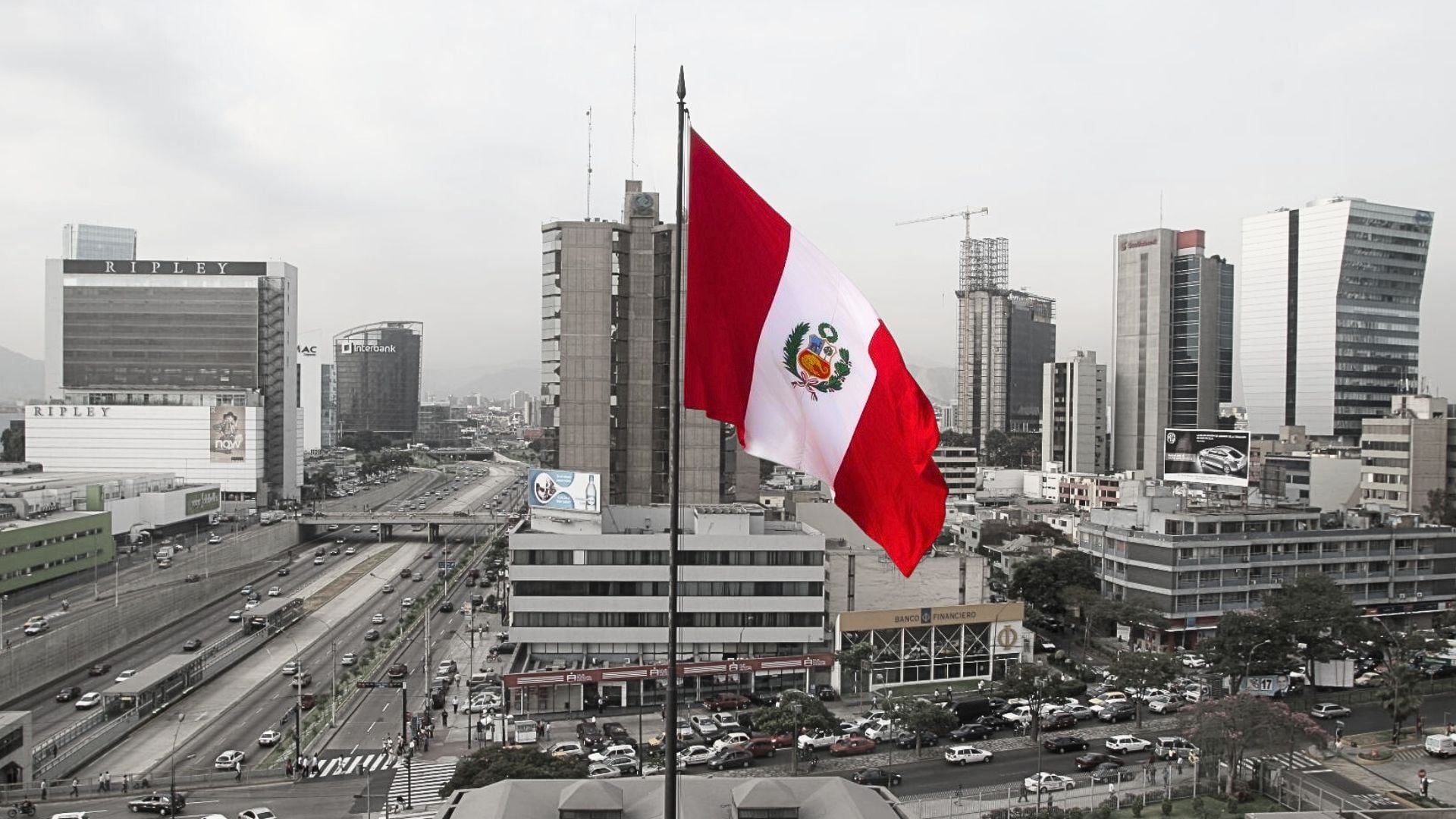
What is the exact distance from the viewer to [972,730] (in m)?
31.5

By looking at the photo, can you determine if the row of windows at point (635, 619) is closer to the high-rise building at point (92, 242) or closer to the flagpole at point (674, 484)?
the flagpole at point (674, 484)

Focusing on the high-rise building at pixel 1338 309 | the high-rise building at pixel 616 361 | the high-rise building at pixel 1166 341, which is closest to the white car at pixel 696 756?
the high-rise building at pixel 616 361

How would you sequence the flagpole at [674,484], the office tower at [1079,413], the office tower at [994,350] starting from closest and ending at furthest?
the flagpole at [674,484] → the office tower at [1079,413] → the office tower at [994,350]

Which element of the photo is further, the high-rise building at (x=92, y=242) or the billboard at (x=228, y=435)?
the high-rise building at (x=92, y=242)

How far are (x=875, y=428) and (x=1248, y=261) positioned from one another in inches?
3901

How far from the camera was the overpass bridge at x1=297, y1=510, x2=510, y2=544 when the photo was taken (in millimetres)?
77125

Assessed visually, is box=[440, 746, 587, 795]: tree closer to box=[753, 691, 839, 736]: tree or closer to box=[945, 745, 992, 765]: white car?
box=[753, 691, 839, 736]: tree

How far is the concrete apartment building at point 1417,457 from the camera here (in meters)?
61.9

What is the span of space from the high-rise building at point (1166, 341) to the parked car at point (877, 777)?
76259 mm

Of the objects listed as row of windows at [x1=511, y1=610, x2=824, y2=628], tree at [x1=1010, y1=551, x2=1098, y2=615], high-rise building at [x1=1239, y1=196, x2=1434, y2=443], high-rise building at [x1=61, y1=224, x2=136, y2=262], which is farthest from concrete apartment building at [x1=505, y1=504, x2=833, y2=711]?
high-rise building at [x1=61, y1=224, x2=136, y2=262]

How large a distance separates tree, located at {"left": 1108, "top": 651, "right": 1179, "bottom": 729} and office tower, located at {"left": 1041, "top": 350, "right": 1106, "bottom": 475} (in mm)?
65227

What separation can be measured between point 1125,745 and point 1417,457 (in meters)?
44.7

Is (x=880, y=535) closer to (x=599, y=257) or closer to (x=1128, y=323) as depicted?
(x=599, y=257)

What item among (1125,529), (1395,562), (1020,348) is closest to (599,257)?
(1125,529)
